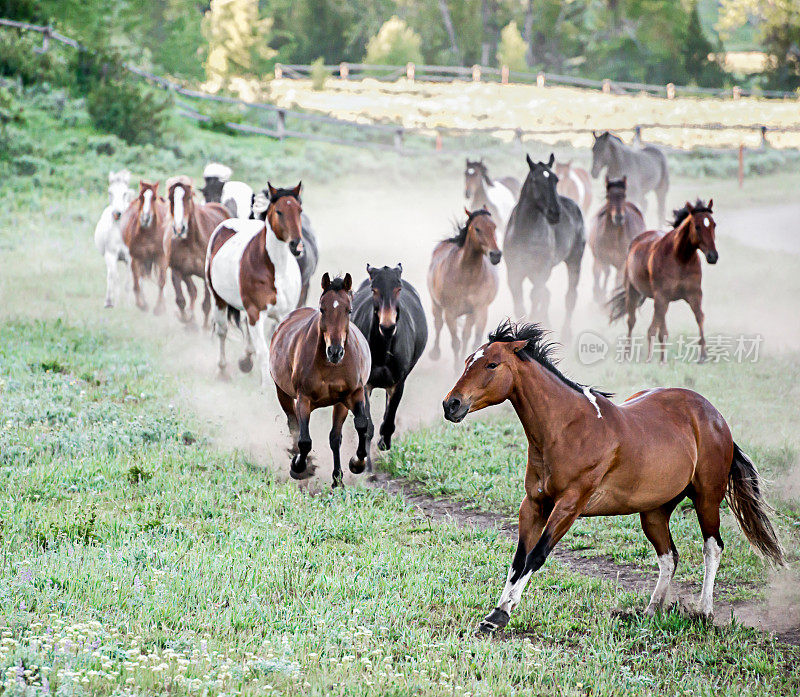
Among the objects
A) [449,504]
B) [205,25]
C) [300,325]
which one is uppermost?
[205,25]

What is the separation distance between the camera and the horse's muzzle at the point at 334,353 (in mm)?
7566

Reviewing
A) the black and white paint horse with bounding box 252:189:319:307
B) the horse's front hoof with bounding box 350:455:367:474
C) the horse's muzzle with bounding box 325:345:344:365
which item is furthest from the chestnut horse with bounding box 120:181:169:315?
the horse's muzzle with bounding box 325:345:344:365

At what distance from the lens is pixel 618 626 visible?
5.74m

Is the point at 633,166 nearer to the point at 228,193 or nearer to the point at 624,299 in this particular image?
the point at 624,299

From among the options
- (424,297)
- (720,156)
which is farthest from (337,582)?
(720,156)

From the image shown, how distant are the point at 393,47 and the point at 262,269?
38201mm

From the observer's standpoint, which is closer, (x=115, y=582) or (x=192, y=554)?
(x=115, y=582)

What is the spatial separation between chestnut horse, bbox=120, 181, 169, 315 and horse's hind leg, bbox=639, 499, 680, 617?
11003 millimetres

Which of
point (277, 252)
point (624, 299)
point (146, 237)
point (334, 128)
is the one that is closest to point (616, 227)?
point (624, 299)

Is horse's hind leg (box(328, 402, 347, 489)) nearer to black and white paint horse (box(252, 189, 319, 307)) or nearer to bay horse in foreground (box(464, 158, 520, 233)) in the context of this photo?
black and white paint horse (box(252, 189, 319, 307))

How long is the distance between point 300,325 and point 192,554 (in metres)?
2.62

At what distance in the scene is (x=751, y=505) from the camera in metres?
6.09

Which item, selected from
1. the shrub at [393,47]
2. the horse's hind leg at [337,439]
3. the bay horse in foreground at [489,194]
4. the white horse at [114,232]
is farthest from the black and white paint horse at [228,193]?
the shrub at [393,47]

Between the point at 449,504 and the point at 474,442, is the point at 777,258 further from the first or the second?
the point at 449,504
